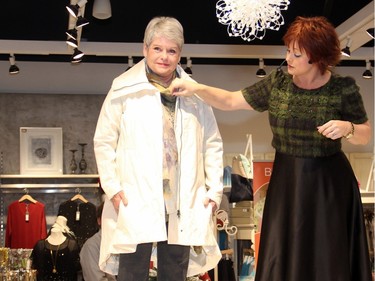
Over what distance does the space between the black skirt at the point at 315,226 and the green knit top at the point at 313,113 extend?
0.17ft

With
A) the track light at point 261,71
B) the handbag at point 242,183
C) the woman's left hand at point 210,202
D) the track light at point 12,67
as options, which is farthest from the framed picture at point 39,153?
the woman's left hand at point 210,202

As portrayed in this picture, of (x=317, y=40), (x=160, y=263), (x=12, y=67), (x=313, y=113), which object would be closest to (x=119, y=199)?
(x=160, y=263)

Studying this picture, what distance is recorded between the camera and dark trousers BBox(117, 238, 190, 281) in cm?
287

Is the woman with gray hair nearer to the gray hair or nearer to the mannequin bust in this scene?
the gray hair

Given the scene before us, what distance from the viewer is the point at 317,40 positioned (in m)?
2.82

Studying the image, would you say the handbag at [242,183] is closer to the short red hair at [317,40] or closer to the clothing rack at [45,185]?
the clothing rack at [45,185]

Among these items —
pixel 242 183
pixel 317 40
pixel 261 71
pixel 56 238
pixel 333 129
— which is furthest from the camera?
pixel 261 71

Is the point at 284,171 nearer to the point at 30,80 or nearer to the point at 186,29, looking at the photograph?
the point at 186,29

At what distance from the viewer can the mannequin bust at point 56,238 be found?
21.0ft

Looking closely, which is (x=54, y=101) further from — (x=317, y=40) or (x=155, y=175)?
(x=317, y=40)

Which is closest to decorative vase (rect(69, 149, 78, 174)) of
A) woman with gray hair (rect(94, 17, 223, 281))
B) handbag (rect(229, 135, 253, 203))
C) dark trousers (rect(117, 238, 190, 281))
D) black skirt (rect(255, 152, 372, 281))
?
handbag (rect(229, 135, 253, 203))

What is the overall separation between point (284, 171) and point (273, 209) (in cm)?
16

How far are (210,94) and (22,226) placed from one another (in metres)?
5.98

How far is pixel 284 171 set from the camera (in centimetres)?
292
